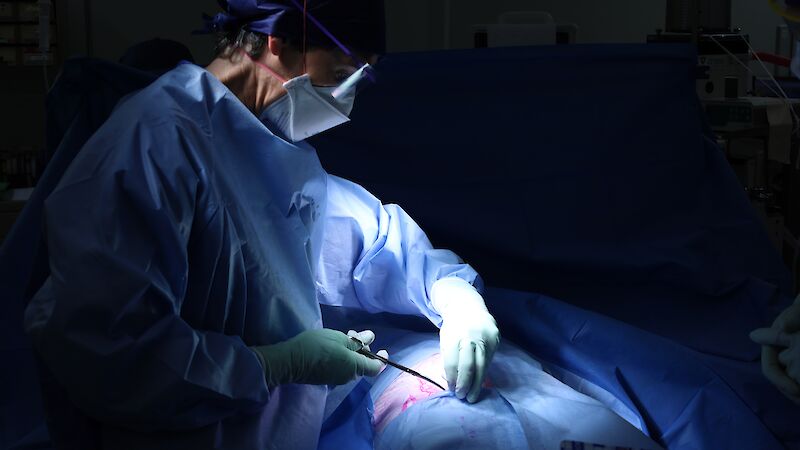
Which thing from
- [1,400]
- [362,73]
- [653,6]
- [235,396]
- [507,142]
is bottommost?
[1,400]

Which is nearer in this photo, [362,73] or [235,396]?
[235,396]

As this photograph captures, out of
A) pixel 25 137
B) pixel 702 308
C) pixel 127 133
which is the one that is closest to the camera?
pixel 127 133

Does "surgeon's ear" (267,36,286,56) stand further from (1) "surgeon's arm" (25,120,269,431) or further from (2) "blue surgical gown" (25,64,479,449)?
(1) "surgeon's arm" (25,120,269,431)

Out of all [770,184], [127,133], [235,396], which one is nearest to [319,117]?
[127,133]

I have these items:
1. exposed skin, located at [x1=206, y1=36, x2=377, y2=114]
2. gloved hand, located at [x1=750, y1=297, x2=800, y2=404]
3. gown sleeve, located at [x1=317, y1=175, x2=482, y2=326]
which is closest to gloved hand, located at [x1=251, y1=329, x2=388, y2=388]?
gown sleeve, located at [x1=317, y1=175, x2=482, y2=326]

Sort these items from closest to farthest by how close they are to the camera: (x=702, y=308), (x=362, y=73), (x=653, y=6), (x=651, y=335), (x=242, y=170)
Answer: (x=242, y=170) < (x=362, y=73) < (x=651, y=335) < (x=702, y=308) < (x=653, y=6)

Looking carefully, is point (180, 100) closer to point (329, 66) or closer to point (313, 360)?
point (329, 66)

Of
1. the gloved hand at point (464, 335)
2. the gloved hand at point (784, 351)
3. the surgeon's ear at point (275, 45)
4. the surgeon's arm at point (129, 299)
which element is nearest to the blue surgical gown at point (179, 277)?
the surgeon's arm at point (129, 299)

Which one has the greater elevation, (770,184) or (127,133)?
(127,133)

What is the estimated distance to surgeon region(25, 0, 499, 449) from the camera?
1.18 meters

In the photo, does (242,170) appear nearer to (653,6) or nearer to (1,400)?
(1,400)

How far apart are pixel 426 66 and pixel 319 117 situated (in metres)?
0.62

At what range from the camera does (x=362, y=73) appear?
5.29 feet

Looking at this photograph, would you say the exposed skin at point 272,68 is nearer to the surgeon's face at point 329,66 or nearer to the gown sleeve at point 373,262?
the surgeon's face at point 329,66
